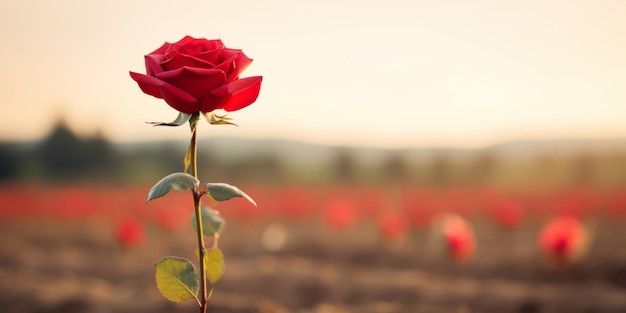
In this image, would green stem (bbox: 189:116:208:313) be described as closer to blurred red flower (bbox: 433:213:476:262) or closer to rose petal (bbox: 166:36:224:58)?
rose petal (bbox: 166:36:224:58)

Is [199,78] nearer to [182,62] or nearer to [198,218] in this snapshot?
[182,62]

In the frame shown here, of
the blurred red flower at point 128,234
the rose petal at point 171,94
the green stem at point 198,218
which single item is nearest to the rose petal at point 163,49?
the rose petal at point 171,94

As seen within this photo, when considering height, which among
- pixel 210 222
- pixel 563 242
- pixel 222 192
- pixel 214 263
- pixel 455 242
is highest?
pixel 222 192

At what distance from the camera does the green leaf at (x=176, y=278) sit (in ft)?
5.33

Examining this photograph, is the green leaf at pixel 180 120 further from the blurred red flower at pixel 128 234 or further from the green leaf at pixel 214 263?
the blurred red flower at pixel 128 234

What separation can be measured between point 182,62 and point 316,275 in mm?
5464

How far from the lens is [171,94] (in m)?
1.44

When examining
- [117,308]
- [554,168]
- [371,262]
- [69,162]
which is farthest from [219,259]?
[554,168]

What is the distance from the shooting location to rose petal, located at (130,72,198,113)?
1432mm

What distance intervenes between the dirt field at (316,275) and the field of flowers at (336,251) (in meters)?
0.02

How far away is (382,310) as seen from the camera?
4.66 meters

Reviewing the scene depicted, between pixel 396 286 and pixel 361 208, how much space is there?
588 centimetres

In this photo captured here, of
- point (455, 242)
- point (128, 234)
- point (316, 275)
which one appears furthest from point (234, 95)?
point (128, 234)

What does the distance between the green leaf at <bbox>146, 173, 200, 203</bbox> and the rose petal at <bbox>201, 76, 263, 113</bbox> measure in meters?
0.18
